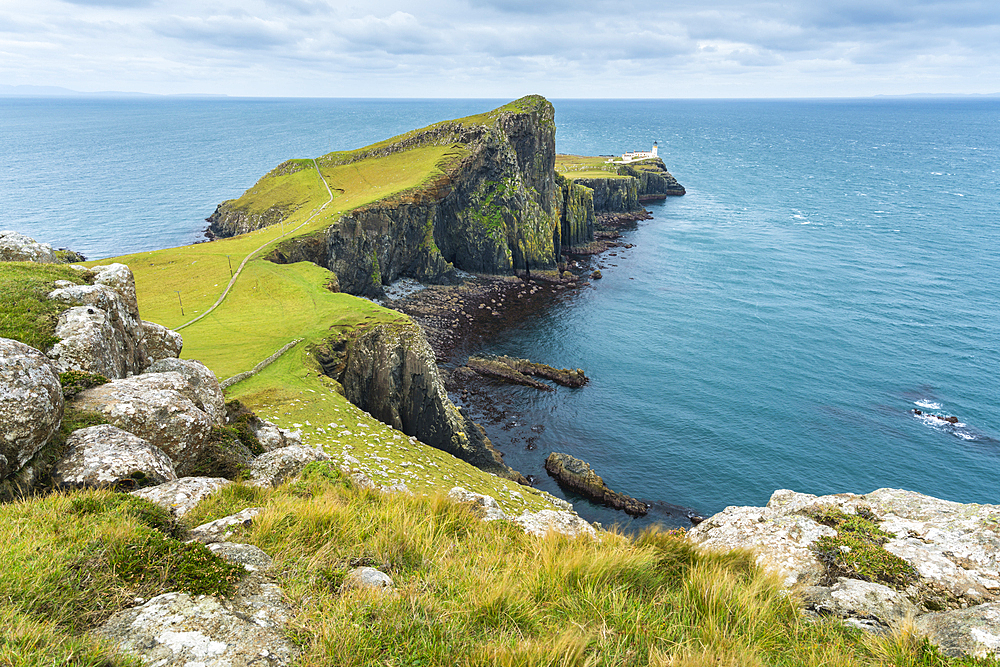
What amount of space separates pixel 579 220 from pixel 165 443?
338ft

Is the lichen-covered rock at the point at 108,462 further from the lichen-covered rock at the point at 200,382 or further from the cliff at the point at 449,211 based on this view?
the cliff at the point at 449,211

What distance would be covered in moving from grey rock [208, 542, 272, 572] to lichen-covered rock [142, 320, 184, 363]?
1265 centimetres

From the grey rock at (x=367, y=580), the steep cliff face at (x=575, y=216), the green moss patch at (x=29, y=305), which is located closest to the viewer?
the grey rock at (x=367, y=580)

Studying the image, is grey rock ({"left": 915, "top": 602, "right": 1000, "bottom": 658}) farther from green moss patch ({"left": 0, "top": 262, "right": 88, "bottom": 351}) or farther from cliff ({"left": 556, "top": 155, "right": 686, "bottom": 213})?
cliff ({"left": 556, "top": 155, "right": 686, "bottom": 213})

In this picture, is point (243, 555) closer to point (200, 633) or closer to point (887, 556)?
point (200, 633)

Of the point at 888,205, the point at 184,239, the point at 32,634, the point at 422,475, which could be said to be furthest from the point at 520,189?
the point at 888,205

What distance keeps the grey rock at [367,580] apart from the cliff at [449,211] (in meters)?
63.2

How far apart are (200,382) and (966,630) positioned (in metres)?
19.1

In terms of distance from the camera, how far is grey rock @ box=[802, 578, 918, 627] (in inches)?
323

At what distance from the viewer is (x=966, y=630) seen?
274 inches

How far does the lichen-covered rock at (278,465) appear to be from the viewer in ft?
42.3

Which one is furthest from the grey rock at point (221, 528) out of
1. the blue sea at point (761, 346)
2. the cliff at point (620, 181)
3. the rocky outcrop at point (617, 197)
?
the rocky outcrop at point (617, 197)

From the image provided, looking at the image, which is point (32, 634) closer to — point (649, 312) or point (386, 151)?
point (649, 312)

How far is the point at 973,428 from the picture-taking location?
46.2 meters
